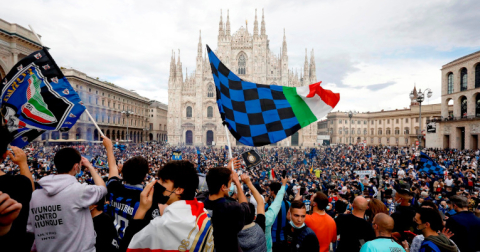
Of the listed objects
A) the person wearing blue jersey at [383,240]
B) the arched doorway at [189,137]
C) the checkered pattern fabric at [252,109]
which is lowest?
the arched doorway at [189,137]

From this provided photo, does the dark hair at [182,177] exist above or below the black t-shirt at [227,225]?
above

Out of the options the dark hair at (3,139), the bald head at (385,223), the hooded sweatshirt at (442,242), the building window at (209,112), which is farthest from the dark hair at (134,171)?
the building window at (209,112)

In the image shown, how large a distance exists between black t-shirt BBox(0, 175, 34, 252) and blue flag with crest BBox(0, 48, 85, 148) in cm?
196

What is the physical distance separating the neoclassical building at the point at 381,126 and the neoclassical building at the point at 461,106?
22311 millimetres

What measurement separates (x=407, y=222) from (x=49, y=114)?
5.29m

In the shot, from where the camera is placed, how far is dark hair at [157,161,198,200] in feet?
5.66

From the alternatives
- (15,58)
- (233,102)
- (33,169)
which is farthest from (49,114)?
(15,58)

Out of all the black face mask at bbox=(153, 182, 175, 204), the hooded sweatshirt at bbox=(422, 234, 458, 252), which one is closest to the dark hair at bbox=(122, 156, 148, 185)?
the black face mask at bbox=(153, 182, 175, 204)

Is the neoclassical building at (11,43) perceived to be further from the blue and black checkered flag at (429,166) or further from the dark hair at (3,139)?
the blue and black checkered flag at (429,166)

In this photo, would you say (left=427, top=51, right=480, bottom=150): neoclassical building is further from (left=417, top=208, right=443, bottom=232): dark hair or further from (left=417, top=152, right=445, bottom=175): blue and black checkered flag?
(left=417, top=208, right=443, bottom=232): dark hair

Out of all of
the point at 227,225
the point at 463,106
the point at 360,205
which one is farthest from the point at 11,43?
the point at 463,106

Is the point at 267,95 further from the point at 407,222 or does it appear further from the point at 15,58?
the point at 15,58

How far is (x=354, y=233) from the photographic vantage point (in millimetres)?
2842

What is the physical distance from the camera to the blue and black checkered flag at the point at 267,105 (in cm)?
399
